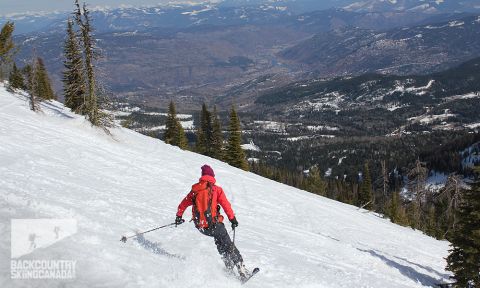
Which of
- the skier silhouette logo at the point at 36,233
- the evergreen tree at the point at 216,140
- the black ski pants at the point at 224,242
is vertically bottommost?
the evergreen tree at the point at 216,140

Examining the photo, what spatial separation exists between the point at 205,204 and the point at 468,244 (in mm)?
17468

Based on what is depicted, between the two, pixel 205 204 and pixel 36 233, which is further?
pixel 205 204

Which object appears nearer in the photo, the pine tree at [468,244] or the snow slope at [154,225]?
the snow slope at [154,225]

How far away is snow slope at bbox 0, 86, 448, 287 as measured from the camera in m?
10.5

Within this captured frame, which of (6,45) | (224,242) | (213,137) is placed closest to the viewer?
(224,242)

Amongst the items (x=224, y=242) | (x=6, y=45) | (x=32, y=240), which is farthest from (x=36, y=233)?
(x=6, y=45)

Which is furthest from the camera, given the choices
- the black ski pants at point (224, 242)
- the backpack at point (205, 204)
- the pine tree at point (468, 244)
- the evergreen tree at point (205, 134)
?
the evergreen tree at point (205, 134)

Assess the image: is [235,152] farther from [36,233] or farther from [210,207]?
[36,233]

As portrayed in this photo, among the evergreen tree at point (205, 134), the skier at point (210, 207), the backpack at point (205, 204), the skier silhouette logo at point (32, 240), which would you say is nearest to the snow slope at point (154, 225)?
the skier silhouette logo at point (32, 240)

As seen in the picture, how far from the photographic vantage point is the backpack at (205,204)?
35.7 ft

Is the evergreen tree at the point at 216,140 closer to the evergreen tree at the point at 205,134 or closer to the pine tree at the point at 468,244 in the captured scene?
the evergreen tree at the point at 205,134

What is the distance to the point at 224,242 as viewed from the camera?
1130 cm

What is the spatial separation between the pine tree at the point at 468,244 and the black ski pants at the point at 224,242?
15856 mm

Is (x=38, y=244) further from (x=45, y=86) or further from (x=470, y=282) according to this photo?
(x=45, y=86)
